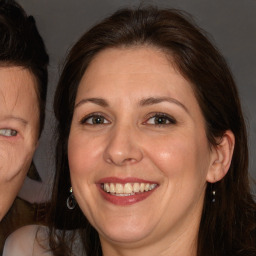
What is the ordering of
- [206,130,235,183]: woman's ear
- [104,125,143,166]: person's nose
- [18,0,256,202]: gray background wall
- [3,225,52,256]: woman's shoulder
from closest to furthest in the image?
[104,125,143,166]: person's nose → [206,130,235,183]: woman's ear → [3,225,52,256]: woman's shoulder → [18,0,256,202]: gray background wall

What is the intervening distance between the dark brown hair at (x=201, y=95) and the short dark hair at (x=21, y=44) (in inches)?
6.4

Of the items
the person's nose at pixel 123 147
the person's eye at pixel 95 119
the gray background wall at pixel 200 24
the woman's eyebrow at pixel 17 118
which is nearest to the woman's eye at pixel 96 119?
the person's eye at pixel 95 119

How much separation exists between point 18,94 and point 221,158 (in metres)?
0.89

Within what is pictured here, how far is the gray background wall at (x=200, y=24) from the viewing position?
4492 mm

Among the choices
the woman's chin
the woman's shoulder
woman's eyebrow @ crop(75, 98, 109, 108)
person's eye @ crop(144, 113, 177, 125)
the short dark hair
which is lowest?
the woman's shoulder

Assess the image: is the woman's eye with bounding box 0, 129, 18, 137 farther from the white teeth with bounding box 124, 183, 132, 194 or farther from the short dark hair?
the white teeth with bounding box 124, 183, 132, 194

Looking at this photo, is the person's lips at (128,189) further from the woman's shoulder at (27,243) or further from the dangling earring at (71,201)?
the woman's shoulder at (27,243)

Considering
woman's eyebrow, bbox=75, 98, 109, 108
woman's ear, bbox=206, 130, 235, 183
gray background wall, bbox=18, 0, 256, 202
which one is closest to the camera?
woman's eyebrow, bbox=75, 98, 109, 108

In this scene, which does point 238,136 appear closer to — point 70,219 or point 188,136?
point 188,136

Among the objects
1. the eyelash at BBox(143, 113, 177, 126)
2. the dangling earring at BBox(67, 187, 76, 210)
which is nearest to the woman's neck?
the dangling earring at BBox(67, 187, 76, 210)

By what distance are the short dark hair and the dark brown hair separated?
0.53 feet

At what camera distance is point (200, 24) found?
4500 mm

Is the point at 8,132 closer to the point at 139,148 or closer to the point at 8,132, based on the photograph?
the point at 8,132

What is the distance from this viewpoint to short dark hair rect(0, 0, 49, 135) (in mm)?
3227
